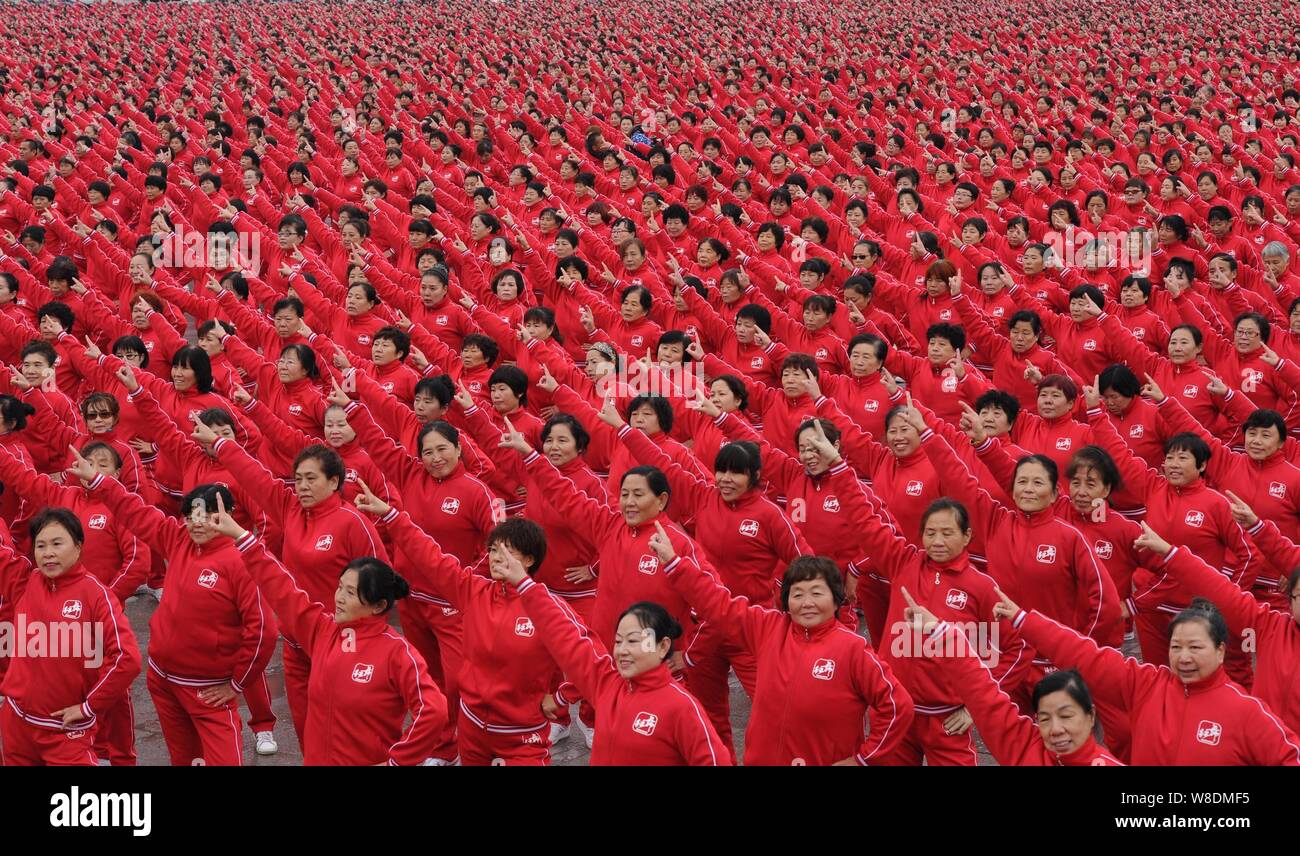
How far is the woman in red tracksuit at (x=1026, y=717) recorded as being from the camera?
421cm

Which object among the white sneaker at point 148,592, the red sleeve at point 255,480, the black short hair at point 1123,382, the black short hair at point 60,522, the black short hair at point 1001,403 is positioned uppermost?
the black short hair at point 1123,382

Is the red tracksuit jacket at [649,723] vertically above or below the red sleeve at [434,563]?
below

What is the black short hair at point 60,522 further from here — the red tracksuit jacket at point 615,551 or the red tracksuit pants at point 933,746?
the red tracksuit pants at point 933,746

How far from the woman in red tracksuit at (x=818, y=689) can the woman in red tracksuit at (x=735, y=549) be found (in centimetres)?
95

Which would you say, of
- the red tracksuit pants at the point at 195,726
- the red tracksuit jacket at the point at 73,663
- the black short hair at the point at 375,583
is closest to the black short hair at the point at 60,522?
the red tracksuit jacket at the point at 73,663

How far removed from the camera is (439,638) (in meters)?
6.39

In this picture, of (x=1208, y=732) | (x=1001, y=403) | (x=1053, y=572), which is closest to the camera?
(x=1208, y=732)

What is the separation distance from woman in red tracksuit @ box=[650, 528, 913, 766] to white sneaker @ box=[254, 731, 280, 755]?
8.08 ft

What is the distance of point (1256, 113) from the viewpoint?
19094 mm

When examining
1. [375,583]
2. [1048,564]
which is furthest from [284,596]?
[1048,564]

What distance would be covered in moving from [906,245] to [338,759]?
924 cm

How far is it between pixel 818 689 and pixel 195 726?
2.75m

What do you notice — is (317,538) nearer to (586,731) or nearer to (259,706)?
(259,706)
